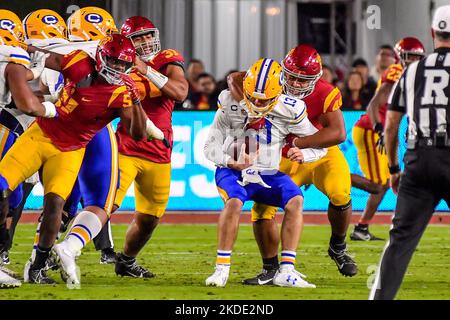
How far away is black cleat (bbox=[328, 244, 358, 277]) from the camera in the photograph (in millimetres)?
8953

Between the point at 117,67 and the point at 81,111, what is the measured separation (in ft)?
1.23

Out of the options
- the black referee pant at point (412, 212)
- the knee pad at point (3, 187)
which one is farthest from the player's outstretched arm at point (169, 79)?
the black referee pant at point (412, 212)

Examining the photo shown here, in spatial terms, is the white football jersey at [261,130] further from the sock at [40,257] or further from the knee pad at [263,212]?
the sock at [40,257]

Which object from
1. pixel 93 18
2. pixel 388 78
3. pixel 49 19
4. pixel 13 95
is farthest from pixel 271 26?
pixel 13 95

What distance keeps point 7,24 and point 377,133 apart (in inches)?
164

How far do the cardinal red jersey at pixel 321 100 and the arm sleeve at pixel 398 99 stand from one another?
2.17m

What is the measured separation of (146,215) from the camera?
877 cm

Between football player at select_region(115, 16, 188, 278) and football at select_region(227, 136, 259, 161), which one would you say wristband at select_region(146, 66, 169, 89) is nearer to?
football player at select_region(115, 16, 188, 278)

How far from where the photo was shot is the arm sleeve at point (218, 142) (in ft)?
27.3

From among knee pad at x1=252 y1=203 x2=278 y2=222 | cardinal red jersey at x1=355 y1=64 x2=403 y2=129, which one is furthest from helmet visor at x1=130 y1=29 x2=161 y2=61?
cardinal red jersey at x1=355 y1=64 x2=403 y2=129

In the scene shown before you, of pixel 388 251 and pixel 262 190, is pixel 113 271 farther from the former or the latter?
pixel 388 251

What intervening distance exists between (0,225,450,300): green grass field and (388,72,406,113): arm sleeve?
1.61 meters

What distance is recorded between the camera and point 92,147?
325 inches

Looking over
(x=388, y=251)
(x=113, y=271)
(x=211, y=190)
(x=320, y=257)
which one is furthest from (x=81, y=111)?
(x=211, y=190)
